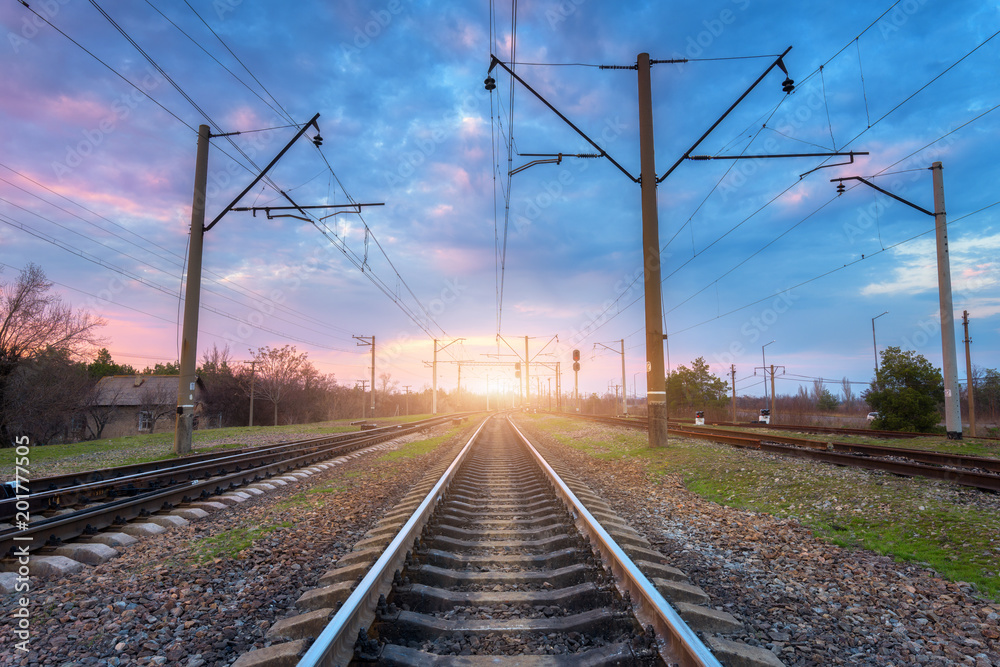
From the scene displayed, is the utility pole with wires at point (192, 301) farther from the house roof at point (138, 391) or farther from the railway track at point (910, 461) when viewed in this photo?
the house roof at point (138, 391)

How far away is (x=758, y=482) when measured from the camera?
835 cm

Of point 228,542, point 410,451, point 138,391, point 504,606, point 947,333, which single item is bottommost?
point 410,451

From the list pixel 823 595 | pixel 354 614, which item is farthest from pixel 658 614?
pixel 823 595

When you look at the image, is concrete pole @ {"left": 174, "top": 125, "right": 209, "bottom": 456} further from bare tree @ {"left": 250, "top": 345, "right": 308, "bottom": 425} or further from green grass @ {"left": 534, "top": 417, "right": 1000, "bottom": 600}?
bare tree @ {"left": 250, "top": 345, "right": 308, "bottom": 425}

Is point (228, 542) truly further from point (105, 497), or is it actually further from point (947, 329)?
point (947, 329)

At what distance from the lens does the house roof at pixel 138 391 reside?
43219mm

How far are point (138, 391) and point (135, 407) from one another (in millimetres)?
1592

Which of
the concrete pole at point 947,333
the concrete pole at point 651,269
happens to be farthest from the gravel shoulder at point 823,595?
the concrete pole at point 947,333

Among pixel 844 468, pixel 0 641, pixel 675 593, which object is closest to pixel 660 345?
pixel 844 468

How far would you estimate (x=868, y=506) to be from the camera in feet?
20.9

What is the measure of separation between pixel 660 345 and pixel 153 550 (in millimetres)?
11244

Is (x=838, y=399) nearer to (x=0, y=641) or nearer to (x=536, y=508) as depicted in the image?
(x=536, y=508)

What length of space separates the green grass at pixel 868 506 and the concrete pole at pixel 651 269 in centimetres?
218

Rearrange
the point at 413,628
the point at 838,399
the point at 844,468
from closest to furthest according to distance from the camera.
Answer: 1. the point at 413,628
2. the point at 844,468
3. the point at 838,399
